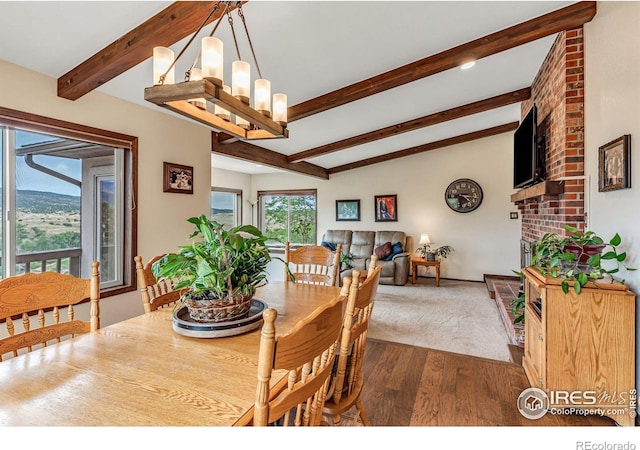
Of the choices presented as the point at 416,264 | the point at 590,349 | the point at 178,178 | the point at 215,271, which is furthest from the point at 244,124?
the point at 416,264

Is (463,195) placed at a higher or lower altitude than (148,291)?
higher

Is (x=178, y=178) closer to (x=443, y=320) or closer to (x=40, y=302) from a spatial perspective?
(x=40, y=302)

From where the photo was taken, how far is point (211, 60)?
140 cm

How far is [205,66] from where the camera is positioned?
1.39m

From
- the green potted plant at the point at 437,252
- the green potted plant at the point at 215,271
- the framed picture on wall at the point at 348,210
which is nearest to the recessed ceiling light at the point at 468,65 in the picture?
the green potted plant at the point at 215,271

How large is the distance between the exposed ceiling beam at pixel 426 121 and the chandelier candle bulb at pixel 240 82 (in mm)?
3484

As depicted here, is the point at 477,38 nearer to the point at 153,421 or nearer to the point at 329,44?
the point at 329,44

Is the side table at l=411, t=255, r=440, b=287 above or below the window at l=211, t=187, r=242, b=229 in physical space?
below

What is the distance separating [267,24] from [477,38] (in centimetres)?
182

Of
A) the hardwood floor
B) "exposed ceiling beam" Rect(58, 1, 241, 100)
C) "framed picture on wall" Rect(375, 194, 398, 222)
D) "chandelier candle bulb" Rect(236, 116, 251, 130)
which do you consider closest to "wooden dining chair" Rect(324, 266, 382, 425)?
the hardwood floor

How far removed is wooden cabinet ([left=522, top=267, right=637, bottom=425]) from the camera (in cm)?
184

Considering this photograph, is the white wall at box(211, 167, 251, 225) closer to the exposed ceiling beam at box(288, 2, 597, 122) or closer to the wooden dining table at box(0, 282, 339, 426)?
the exposed ceiling beam at box(288, 2, 597, 122)

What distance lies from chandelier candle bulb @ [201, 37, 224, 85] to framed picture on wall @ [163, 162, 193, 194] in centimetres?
213

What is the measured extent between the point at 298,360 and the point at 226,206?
712cm
